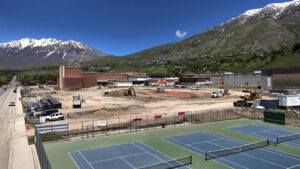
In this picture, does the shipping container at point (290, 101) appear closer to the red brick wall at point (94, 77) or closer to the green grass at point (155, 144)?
the green grass at point (155, 144)

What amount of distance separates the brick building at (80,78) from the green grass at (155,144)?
327 ft

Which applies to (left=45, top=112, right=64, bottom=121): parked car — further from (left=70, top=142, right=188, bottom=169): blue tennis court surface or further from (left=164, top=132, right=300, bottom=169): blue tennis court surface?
(left=164, top=132, right=300, bottom=169): blue tennis court surface

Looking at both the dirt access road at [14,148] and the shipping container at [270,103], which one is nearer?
the dirt access road at [14,148]

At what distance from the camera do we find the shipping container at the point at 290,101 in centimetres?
4603

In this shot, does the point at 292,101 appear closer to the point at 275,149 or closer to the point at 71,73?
the point at 275,149

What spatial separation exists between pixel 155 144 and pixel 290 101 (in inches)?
1421

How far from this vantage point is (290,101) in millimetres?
46281

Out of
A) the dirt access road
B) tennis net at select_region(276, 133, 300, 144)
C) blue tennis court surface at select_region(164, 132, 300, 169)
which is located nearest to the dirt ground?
the dirt access road

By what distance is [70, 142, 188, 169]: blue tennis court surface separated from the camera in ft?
62.9

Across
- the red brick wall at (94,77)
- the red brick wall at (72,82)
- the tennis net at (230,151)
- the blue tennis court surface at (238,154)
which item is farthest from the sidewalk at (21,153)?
the red brick wall at (94,77)

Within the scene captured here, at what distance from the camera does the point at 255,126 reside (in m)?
34.4

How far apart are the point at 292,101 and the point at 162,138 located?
34.4 meters

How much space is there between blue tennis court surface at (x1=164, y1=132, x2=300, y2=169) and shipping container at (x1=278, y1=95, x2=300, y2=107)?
86.5 ft

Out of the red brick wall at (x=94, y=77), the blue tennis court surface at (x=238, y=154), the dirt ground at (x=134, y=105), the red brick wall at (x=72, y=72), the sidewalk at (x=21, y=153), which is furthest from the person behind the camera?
the red brick wall at (x=94, y=77)
